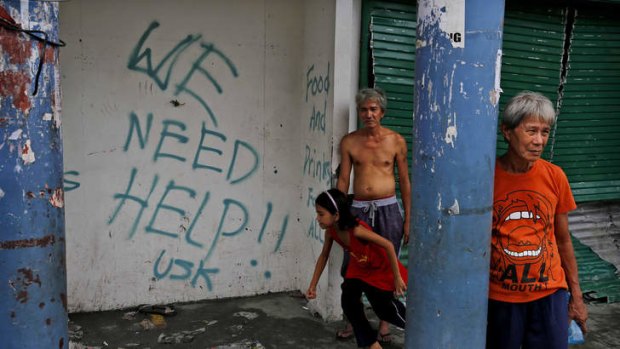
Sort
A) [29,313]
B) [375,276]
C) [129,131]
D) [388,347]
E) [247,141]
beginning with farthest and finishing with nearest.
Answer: [247,141] < [129,131] < [388,347] < [375,276] < [29,313]

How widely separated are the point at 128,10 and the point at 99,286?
84.7 inches

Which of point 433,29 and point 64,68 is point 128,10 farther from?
point 433,29

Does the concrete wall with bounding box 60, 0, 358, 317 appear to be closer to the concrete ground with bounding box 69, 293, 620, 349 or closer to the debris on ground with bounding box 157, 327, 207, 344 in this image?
the concrete ground with bounding box 69, 293, 620, 349

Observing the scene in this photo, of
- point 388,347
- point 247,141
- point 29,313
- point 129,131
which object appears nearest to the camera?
point 29,313

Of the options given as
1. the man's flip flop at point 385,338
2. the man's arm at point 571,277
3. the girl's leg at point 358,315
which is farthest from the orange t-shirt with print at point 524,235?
the man's flip flop at point 385,338

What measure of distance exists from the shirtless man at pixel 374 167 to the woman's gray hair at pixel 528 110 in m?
1.58

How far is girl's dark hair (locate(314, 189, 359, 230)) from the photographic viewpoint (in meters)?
3.69

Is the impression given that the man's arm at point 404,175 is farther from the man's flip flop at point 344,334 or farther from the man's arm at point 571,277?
the man's arm at point 571,277

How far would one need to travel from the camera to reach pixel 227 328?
15.2 feet

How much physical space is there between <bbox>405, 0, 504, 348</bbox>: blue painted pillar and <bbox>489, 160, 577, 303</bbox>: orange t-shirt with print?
223 millimetres

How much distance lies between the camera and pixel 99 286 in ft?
15.7

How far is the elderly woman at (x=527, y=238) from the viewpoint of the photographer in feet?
8.76

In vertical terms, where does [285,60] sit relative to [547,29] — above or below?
below

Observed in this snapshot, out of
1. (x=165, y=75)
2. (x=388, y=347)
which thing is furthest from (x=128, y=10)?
(x=388, y=347)
